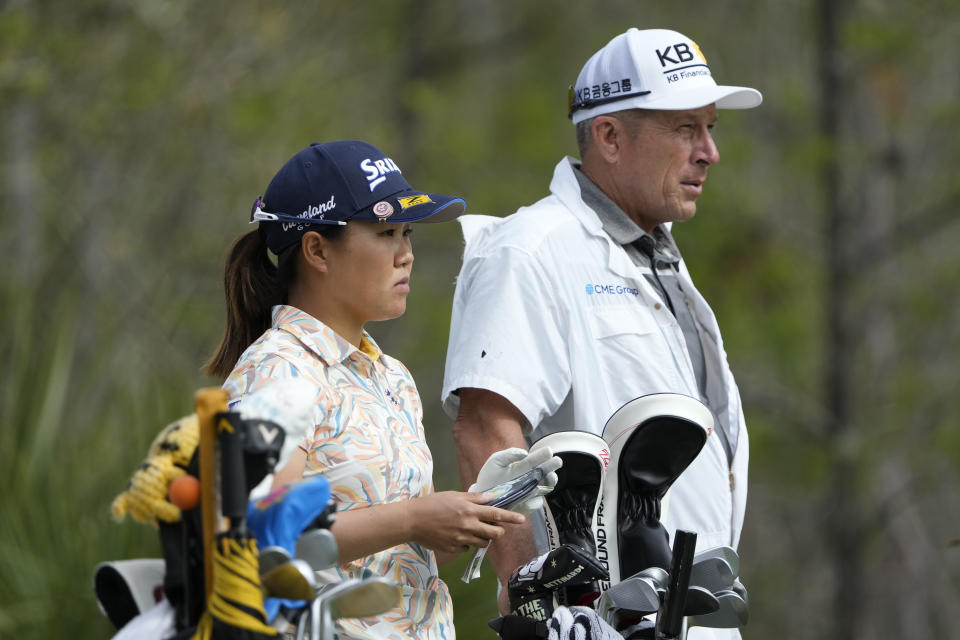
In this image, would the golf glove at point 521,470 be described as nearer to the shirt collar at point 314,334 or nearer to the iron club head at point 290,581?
the shirt collar at point 314,334

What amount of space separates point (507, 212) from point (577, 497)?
9824mm

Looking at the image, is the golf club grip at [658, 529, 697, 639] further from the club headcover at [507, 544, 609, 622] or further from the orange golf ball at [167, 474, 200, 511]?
the orange golf ball at [167, 474, 200, 511]

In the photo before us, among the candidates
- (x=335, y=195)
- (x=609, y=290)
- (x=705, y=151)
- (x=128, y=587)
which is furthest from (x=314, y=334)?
(x=705, y=151)

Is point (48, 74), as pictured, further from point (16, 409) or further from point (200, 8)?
point (16, 409)

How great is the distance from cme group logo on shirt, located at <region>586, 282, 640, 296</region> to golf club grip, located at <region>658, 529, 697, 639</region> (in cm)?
103

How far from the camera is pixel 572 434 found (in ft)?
8.03

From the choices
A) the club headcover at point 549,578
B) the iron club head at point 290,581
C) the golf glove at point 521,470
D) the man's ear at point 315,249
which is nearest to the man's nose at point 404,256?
the man's ear at point 315,249

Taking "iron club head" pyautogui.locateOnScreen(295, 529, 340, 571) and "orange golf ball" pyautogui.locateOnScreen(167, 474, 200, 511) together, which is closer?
"orange golf ball" pyautogui.locateOnScreen(167, 474, 200, 511)

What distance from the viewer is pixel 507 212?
40.1 ft

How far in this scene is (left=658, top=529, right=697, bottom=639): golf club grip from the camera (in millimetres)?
2289

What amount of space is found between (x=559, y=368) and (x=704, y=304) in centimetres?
56

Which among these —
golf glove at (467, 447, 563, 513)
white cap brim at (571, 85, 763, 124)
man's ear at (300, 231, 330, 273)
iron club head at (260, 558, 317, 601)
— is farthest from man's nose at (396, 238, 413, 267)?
white cap brim at (571, 85, 763, 124)

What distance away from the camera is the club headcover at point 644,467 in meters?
2.46

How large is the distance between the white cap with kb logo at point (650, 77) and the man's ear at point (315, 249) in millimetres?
1140
